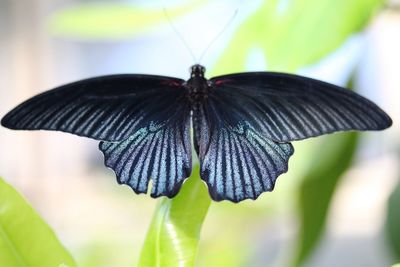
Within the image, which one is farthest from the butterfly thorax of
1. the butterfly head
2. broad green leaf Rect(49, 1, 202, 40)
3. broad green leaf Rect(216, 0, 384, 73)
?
broad green leaf Rect(49, 1, 202, 40)

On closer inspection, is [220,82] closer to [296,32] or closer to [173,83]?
[173,83]

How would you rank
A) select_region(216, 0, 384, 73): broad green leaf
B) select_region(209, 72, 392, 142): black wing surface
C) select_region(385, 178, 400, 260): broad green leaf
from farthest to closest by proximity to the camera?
select_region(385, 178, 400, 260): broad green leaf
select_region(216, 0, 384, 73): broad green leaf
select_region(209, 72, 392, 142): black wing surface

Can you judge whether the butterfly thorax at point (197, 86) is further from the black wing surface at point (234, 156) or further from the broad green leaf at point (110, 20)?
the broad green leaf at point (110, 20)

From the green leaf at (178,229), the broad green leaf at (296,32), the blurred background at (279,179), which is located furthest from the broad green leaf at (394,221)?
the green leaf at (178,229)

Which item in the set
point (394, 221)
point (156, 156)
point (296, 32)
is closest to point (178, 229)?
point (156, 156)

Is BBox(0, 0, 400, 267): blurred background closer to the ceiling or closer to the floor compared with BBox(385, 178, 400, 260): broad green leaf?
closer to the ceiling

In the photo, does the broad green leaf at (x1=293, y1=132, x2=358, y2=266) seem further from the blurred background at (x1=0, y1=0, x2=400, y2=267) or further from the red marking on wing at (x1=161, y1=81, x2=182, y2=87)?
the red marking on wing at (x1=161, y1=81, x2=182, y2=87)
